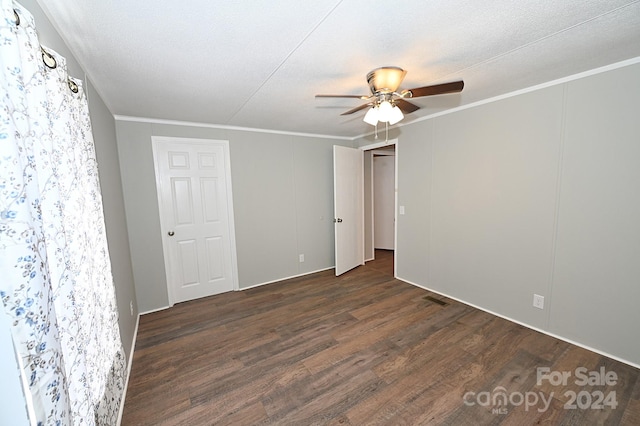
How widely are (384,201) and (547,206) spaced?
→ 11.4ft

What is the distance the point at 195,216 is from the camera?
320 centimetres

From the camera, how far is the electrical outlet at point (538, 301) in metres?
2.34

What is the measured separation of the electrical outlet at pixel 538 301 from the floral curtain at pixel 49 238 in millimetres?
3349

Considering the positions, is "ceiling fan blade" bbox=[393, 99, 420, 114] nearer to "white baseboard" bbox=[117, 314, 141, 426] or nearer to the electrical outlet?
the electrical outlet

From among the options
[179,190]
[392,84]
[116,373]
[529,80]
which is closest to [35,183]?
[116,373]

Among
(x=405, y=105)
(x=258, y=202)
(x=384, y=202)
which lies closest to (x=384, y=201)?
(x=384, y=202)

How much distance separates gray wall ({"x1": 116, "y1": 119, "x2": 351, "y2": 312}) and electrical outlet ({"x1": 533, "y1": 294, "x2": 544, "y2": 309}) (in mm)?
2750

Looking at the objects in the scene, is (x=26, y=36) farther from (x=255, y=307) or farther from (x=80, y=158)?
(x=255, y=307)

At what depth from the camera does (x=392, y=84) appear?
1731mm

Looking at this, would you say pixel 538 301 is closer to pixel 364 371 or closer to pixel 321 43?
pixel 364 371

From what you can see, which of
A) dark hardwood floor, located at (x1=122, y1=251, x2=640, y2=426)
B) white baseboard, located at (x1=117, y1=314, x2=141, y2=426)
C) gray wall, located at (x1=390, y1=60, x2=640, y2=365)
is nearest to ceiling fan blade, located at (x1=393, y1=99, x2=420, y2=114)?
gray wall, located at (x1=390, y1=60, x2=640, y2=365)

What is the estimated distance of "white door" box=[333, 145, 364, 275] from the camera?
151 inches

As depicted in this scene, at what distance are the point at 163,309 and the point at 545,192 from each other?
436cm

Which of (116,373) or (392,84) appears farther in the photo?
(392,84)
